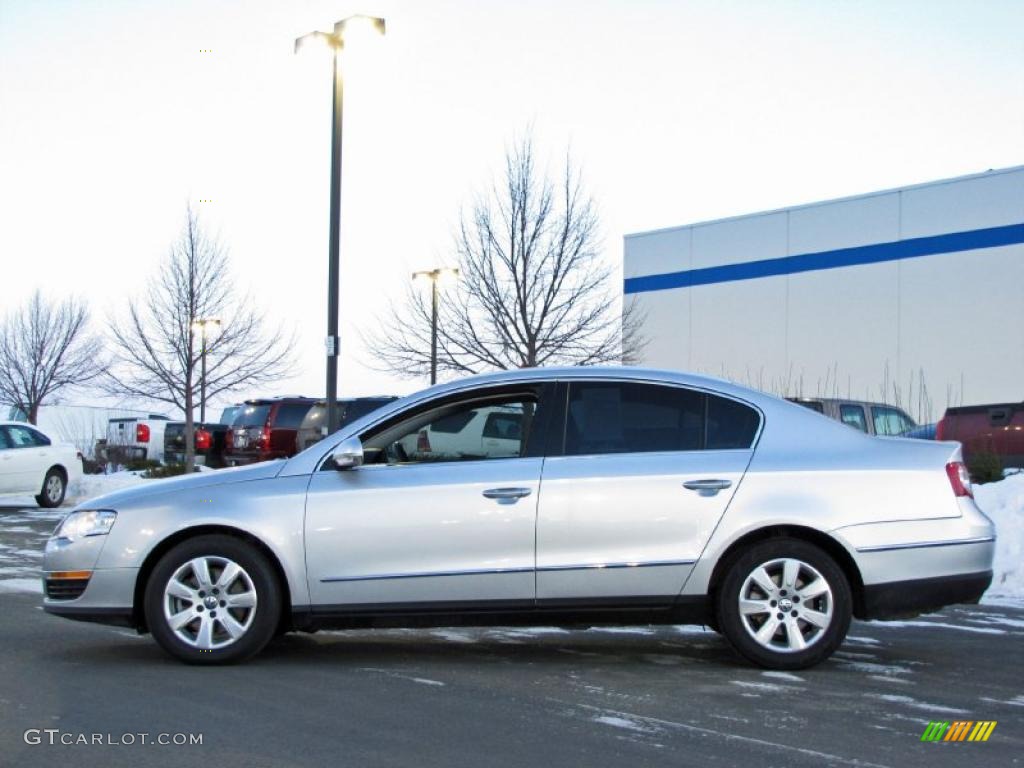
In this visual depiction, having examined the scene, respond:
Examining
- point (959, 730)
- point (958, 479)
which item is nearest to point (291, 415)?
point (958, 479)

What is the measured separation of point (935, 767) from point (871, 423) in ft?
53.8

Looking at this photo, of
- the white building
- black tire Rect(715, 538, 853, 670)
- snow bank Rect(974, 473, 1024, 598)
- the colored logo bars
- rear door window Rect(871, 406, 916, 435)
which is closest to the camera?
the colored logo bars

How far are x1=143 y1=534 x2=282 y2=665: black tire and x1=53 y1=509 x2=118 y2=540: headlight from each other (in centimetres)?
→ 39

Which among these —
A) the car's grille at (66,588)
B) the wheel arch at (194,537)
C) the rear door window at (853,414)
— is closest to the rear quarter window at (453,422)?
the wheel arch at (194,537)

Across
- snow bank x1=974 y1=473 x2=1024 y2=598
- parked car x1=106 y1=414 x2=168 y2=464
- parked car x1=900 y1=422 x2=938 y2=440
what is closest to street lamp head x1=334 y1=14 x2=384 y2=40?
snow bank x1=974 y1=473 x2=1024 y2=598

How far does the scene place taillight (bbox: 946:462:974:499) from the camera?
6801mm

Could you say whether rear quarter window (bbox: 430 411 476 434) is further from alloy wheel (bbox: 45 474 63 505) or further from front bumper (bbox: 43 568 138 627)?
alloy wheel (bbox: 45 474 63 505)

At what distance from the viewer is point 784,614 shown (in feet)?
21.9

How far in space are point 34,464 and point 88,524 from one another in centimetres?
1497

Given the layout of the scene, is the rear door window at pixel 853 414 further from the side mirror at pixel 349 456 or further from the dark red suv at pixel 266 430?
the side mirror at pixel 349 456

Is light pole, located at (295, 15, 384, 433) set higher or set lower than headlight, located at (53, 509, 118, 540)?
higher

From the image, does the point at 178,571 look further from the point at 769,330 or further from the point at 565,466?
the point at 769,330

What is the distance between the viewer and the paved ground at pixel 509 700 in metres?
5.05

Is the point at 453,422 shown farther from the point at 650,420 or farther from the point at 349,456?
the point at 650,420
